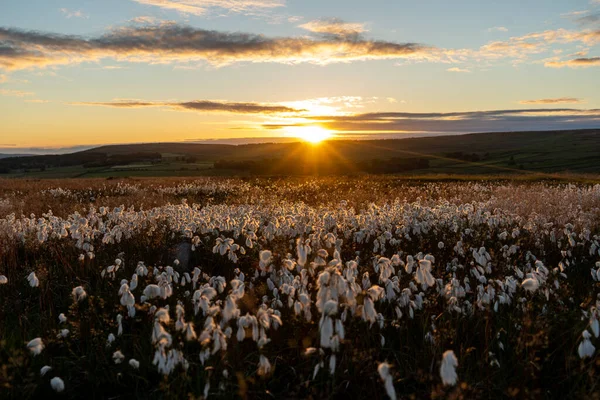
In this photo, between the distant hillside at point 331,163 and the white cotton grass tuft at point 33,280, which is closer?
the white cotton grass tuft at point 33,280

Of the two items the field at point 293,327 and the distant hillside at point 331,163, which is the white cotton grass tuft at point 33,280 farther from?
the distant hillside at point 331,163

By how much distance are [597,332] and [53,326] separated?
213 inches

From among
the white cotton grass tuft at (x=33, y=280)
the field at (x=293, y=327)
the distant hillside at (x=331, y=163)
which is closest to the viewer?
the field at (x=293, y=327)

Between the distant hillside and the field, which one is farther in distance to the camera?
the distant hillside

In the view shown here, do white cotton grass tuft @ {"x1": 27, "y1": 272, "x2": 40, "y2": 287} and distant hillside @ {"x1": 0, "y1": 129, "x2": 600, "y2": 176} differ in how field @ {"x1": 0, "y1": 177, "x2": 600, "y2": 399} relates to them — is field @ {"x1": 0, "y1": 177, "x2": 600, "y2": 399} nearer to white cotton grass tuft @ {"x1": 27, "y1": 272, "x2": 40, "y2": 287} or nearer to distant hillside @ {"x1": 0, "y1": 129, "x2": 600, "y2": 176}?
white cotton grass tuft @ {"x1": 27, "y1": 272, "x2": 40, "y2": 287}

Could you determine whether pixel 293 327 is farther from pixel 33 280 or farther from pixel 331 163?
pixel 331 163

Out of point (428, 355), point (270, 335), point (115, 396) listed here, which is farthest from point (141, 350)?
point (428, 355)

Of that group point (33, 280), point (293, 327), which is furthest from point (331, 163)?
point (33, 280)

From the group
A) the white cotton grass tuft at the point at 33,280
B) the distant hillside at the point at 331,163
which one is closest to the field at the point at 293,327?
the white cotton grass tuft at the point at 33,280

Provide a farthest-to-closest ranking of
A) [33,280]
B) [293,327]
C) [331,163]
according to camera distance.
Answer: [331,163], [293,327], [33,280]

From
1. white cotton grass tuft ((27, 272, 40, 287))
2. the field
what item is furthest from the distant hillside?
white cotton grass tuft ((27, 272, 40, 287))

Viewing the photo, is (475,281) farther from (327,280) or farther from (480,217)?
(480,217)

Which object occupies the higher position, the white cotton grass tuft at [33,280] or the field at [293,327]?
the white cotton grass tuft at [33,280]

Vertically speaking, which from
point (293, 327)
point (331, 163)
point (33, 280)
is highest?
point (331, 163)
